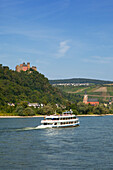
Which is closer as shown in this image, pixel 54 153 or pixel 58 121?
pixel 54 153

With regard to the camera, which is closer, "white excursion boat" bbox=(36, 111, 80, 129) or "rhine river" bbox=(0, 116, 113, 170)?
"rhine river" bbox=(0, 116, 113, 170)

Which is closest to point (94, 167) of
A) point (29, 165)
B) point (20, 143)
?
point (29, 165)

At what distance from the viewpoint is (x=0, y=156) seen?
70.6 meters

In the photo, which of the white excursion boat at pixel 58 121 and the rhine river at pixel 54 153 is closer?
the rhine river at pixel 54 153

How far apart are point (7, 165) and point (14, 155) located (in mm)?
9690

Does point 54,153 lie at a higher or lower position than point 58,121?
lower

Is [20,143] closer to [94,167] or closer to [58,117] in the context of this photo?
[94,167]

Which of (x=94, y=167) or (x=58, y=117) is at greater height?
(x=58, y=117)

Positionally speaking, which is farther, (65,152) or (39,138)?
(39,138)

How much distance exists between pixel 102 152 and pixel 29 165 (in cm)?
2142

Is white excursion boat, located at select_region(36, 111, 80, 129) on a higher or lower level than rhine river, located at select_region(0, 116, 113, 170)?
higher

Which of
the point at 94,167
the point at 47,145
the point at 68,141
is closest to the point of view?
the point at 94,167

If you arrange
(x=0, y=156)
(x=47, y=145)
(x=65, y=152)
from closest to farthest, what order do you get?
(x=0, y=156) → (x=65, y=152) → (x=47, y=145)

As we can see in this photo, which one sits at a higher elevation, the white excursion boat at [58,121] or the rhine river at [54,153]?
the white excursion boat at [58,121]
